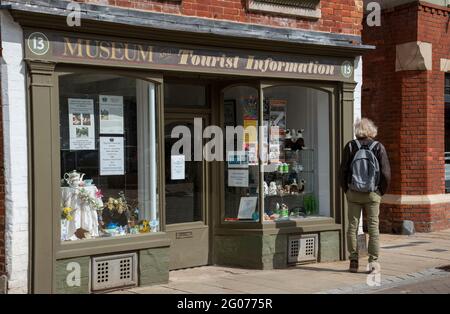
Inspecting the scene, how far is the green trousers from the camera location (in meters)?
7.69

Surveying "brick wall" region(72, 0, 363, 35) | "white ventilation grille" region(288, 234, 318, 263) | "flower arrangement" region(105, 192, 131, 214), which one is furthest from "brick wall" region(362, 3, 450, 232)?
"flower arrangement" region(105, 192, 131, 214)

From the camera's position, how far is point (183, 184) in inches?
321

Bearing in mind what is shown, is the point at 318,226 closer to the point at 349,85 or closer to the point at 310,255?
the point at 310,255

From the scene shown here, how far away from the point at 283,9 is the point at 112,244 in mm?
3922

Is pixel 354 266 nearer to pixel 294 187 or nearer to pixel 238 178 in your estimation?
pixel 294 187

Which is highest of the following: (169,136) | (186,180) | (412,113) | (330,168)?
(412,113)

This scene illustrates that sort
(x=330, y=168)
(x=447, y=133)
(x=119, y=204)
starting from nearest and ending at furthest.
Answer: (x=119, y=204), (x=330, y=168), (x=447, y=133)

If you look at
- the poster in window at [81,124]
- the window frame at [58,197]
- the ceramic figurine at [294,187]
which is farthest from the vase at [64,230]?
the ceramic figurine at [294,187]

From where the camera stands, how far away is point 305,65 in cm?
839

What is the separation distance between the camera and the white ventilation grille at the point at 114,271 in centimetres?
665

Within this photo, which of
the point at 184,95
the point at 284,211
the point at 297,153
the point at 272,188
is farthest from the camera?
the point at 297,153

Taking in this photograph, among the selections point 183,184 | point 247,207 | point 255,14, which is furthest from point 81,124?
point 255,14

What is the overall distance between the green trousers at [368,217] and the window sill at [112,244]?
7.85ft

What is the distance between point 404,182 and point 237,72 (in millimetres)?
4848
